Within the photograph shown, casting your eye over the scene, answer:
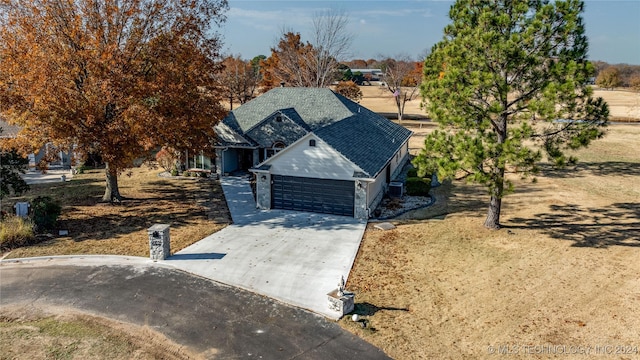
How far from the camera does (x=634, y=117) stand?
5938 centimetres

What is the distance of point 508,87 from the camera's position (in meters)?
16.8

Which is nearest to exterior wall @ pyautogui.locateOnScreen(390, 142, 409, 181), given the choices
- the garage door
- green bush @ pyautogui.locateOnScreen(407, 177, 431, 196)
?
green bush @ pyautogui.locateOnScreen(407, 177, 431, 196)

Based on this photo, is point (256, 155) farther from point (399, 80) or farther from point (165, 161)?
point (399, 80)

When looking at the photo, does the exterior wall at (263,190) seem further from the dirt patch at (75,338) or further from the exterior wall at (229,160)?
the dirt patch at (75,338)

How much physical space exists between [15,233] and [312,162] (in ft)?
44.8

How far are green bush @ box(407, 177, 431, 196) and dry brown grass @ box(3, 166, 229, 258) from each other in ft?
36.0

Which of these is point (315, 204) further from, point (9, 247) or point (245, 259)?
point (9, 247)

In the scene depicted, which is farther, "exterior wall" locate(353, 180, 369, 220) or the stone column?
the stone column

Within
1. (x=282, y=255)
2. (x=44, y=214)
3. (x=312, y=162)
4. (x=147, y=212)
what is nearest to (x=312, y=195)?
(x=312, y=162)

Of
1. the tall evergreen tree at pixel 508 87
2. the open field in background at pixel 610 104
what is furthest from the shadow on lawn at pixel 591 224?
the open field in background at pixel 610 104

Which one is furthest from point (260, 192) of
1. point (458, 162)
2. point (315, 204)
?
point (458, 162)

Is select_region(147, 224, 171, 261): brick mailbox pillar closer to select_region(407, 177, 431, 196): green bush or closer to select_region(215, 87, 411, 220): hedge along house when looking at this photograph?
select_region(215, 87, 411, 220): hedge along house

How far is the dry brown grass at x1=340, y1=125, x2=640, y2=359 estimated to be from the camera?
1189 centimetres

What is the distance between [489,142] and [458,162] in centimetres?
154
